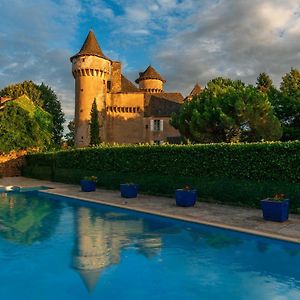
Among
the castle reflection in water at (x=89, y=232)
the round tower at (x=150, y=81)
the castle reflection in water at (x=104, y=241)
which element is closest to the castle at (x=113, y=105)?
the round tower at (x=150, y=81)

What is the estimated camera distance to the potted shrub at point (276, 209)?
1209 cm

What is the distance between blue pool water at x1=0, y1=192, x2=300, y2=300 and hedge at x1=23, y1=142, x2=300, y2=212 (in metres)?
4.48

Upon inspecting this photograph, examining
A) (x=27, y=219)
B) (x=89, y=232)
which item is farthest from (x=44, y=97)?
(x=89, y=232)

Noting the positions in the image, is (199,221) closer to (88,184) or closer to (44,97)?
(88,184)

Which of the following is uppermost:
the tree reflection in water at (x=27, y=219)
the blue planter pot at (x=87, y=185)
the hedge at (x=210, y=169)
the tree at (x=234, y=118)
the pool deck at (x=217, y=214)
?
the tree at (x=234, y=118)

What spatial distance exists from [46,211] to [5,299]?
33.5ft

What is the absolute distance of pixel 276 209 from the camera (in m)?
12.1

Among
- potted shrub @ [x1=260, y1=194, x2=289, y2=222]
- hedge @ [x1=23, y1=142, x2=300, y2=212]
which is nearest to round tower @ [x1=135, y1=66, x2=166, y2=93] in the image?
hedge @ [x1=23, y1=142, x2=300, y2=212]

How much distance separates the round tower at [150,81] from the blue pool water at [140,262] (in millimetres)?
51934

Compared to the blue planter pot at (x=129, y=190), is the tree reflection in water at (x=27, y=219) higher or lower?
lower

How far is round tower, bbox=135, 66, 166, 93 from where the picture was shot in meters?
63.7

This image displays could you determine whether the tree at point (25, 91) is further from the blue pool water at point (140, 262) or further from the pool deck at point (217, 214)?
the blue pool water at point (140, 262)

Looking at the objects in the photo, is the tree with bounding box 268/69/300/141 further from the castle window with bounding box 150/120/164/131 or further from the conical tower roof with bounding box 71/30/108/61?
the conical tower roof with bounding box 71/30/108/61

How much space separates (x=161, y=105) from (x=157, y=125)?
380 centimetres
